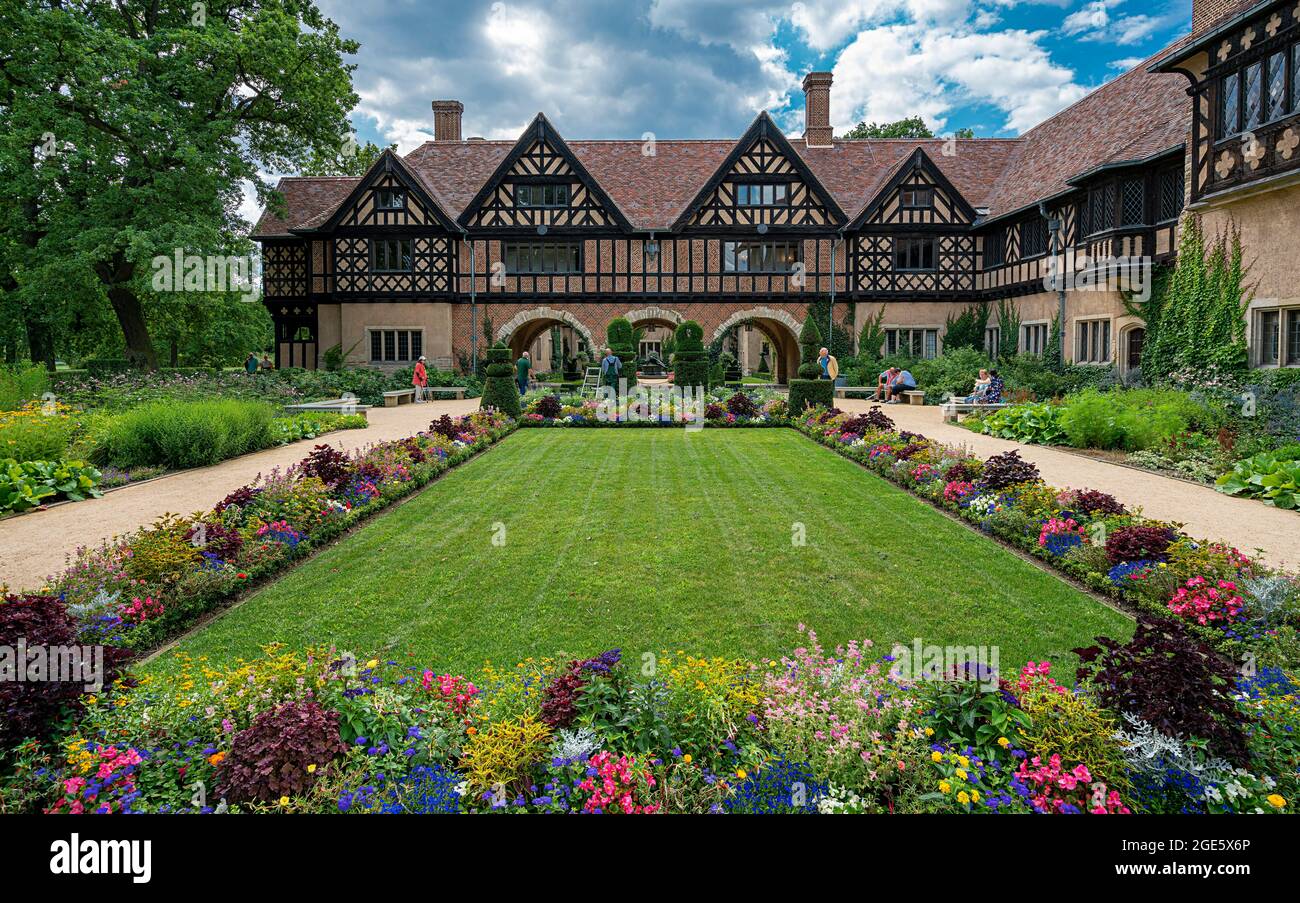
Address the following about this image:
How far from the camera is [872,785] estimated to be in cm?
349

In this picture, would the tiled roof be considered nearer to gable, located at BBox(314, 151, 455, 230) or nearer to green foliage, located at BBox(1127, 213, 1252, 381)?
gable, located at BBox(314, 151, 455, 230)

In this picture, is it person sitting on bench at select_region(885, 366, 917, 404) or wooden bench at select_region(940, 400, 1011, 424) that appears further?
person sitting on bench at select_region(885, 366, 917, 404)

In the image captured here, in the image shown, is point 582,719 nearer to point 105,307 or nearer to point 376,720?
point 376,720

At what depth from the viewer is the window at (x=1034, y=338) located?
25797mm

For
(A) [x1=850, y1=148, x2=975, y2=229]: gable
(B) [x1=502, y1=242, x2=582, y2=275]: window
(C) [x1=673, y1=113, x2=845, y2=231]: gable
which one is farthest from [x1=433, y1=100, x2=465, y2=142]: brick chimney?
(A) [x1=850, y1=148, x2=975, y2=229]: gable

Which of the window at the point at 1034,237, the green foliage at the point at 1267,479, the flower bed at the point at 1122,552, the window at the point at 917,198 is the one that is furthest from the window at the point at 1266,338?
the window at the point at 917,198

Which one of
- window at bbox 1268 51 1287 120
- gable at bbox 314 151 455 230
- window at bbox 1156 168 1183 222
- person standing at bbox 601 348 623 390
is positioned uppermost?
gable at bbox 314 151 455 230

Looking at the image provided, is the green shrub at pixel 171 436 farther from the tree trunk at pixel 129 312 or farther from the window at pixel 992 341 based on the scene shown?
the window at pixel 992 341

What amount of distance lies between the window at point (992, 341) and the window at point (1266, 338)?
12.5 metres

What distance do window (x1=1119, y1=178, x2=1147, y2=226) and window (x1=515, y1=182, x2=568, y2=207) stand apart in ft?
63.7

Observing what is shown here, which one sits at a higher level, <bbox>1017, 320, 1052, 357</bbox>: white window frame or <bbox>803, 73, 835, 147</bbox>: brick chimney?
<bbox>803, 73, 835, 147</bbox>: brick chimney

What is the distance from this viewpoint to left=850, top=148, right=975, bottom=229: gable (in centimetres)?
2989

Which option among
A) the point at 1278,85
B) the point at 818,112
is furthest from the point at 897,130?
the point at 1278,85

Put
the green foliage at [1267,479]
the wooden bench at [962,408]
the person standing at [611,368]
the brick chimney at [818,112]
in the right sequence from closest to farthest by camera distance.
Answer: the green foliage at [1267,479] < the wooden bench at [962,408] < the person standing at [611,368] < the brick chimney at [818,112]
